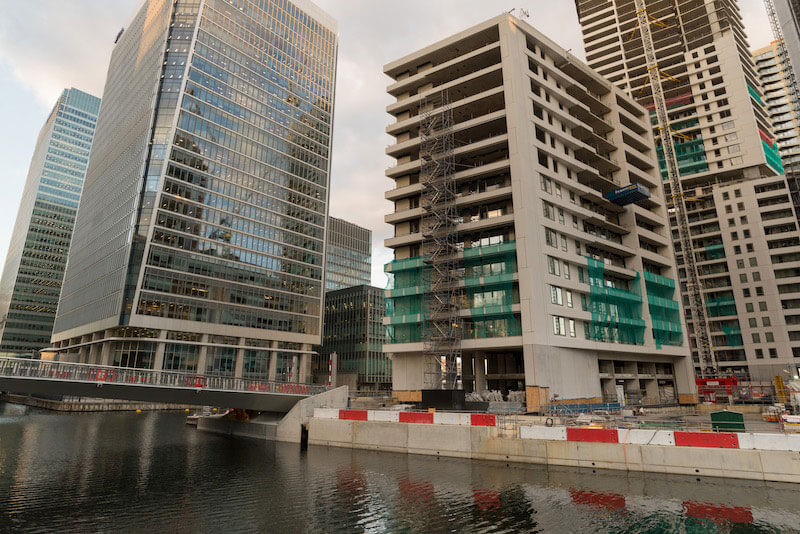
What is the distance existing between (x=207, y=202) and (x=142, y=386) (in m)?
55.2

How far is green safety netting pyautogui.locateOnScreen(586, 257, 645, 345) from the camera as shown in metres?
57.5

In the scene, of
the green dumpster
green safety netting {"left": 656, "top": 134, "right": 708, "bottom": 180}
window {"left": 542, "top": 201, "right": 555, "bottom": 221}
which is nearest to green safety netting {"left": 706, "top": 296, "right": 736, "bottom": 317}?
green safety netting {"left": 656, "top": 134, "right": 708, "bottom": 180}

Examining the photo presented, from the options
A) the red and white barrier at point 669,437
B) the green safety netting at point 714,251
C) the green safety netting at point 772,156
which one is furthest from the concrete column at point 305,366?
the green safety netting at point 772,156

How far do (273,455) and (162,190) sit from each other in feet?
199

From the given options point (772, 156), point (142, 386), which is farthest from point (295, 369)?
point (772, 156)

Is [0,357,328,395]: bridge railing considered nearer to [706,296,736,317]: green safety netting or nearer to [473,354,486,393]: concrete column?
[473,354,486,393]: concrete column

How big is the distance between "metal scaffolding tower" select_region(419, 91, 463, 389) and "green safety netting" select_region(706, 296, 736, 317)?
236 ft

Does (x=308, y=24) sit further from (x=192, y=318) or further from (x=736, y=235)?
(x=736, y=235)

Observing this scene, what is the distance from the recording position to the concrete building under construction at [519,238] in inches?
2068

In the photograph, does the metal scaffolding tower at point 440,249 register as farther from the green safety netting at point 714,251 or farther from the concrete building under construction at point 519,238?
the green safety netting at point 714,251

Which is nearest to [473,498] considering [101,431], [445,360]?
[445,360]

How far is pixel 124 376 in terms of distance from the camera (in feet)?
117

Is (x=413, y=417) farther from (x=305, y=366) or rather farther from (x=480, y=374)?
(x=305, y=366)

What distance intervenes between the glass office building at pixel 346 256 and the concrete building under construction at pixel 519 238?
84.5 metres
